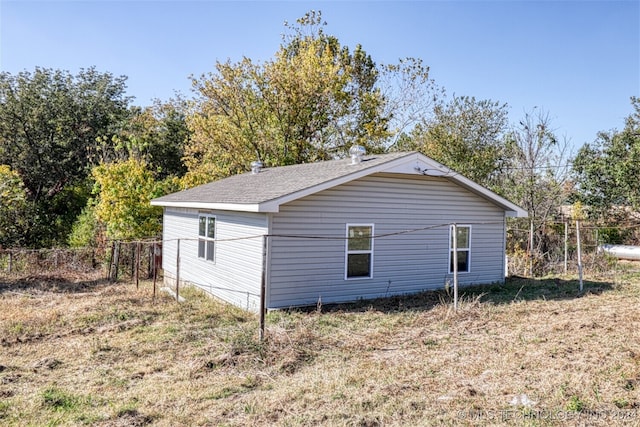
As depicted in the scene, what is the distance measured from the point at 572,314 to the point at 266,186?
6743 millimetres

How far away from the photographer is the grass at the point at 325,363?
4.30 metres

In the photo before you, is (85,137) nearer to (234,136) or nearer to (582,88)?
(234,136)

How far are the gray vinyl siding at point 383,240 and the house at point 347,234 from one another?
2 centimetres

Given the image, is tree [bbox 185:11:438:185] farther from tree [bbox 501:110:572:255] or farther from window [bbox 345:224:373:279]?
window [bbox 345:224:373:279]

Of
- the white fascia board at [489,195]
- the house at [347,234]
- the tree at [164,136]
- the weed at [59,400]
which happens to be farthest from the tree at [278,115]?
the weed at [59,400]

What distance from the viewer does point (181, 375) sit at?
5414 mm

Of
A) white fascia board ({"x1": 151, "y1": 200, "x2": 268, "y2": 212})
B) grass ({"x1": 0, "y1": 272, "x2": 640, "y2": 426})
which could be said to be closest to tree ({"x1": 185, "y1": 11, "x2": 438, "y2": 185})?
white fascia board ({"x1": 151, "y1": 200, "x2": 268, "y2": 212})

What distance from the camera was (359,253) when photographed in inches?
391

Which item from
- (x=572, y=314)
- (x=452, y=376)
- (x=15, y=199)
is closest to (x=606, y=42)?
(x=572, y=314)

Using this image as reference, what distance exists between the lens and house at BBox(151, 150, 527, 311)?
8945 mm

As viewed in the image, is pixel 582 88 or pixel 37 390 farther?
pixel 582 88

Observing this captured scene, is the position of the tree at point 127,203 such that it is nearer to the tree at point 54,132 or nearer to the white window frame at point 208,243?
the white window frame at point 208,243

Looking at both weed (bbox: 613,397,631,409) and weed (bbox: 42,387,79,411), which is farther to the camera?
weed (bbox: 42,387,79,411)

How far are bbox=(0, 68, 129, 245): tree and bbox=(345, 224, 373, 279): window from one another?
16.6 meters
